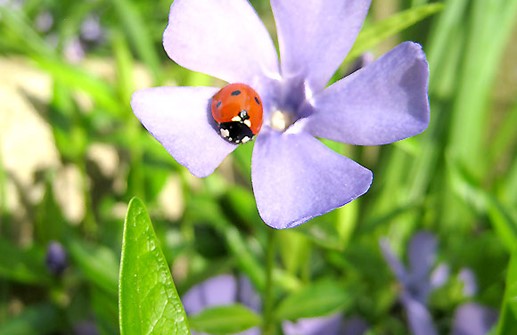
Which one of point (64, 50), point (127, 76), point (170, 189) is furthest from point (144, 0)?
point (127, 76)

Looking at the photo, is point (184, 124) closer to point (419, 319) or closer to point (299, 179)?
point (299, 179)

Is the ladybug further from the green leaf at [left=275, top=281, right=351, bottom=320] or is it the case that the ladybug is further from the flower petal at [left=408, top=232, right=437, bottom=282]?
the flower petal at [left=408, top=232, right=437, bottom=282]

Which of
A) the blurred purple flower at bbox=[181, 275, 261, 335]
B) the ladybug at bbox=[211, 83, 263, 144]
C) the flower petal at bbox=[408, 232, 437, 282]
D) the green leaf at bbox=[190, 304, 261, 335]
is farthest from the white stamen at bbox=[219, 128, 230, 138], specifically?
the flower petal at bbox=[408, 232, 437, 282]

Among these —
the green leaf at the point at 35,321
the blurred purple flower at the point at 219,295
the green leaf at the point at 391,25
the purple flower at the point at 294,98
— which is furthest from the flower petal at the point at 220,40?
the green leaf at the point at 35,321

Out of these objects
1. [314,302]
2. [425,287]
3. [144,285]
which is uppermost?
[144,285]

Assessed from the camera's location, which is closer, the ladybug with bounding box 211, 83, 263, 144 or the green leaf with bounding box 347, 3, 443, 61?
the ladybug with bounding box 211, 83, 263, 144

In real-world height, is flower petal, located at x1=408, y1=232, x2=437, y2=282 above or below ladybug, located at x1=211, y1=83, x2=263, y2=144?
below

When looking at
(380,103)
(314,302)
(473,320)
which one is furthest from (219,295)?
(380,103)

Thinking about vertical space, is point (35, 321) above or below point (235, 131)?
below
